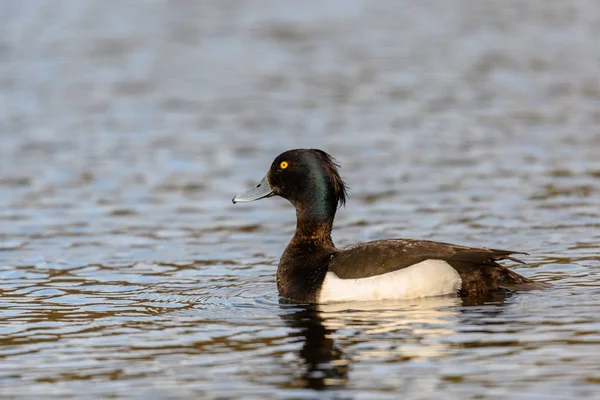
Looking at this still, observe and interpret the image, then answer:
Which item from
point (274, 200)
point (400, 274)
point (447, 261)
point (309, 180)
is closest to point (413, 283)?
point (400, 274)

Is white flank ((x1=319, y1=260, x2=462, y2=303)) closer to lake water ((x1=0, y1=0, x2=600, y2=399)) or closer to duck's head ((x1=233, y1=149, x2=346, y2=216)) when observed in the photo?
lake water ((x1=0, y1=0, x2=600, y2=399))

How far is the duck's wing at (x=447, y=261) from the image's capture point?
34.3 feet

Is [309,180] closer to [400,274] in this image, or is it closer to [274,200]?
[400,274]

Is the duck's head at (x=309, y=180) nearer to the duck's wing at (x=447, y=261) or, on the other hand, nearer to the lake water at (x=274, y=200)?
the lake water at (x=274, y=200)

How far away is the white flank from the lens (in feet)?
34.2

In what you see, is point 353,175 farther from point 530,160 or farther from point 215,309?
point 215,309

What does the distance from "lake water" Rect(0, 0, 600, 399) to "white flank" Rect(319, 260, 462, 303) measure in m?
0.14

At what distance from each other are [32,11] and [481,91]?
12.5 metres

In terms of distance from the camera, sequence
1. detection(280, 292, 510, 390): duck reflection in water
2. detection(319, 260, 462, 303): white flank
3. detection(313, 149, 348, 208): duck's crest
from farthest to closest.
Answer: detection(313, 149, 348, 208): duck's crest
detection(319, 260, 462, 303): white flank
detection(280, 292, 510, 390): duck reflection in water

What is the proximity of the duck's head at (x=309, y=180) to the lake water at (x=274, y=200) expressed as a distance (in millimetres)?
898

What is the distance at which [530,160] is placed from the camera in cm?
1719

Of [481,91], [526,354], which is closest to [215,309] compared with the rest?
[526,354]

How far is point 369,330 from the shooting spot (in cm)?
941

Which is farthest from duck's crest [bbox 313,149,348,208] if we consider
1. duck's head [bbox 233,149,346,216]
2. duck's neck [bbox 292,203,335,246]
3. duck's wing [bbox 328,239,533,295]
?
duck's wing [bbox 328,239,533,295]
